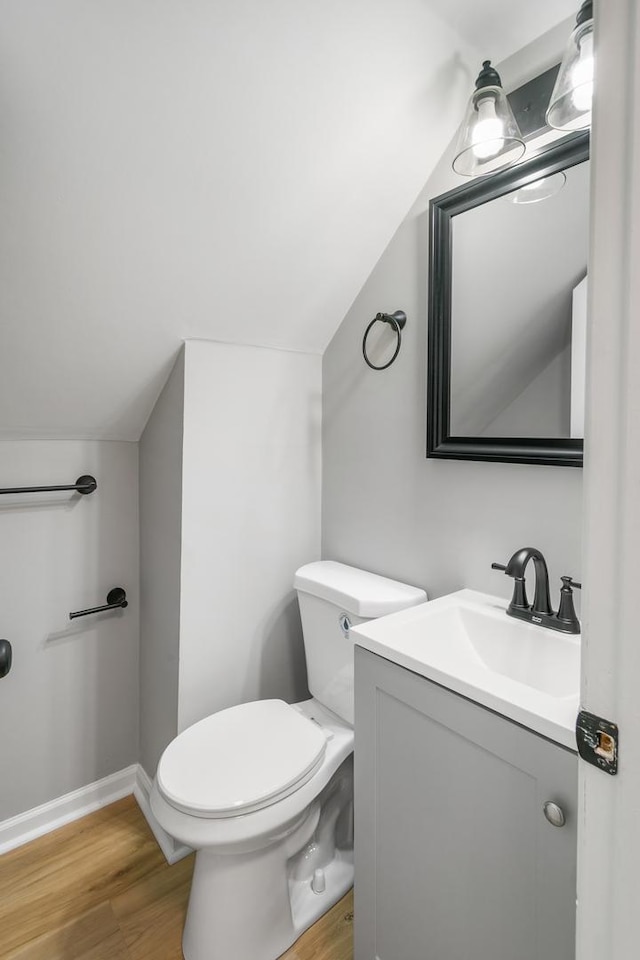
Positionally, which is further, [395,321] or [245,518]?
[245,518]

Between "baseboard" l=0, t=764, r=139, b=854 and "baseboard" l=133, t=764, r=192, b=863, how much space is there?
4cm

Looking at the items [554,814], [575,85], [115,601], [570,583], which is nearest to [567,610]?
[570,583]

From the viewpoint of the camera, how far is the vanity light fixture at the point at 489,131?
1155mm

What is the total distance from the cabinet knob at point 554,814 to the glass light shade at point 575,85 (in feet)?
4.27

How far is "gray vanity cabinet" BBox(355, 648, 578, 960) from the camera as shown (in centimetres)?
77


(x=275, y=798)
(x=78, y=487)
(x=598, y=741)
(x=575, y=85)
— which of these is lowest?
(x=275, y=798)

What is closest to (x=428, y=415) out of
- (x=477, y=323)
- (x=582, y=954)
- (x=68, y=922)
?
(x=477, y=323)

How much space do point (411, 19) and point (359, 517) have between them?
1.32 meters

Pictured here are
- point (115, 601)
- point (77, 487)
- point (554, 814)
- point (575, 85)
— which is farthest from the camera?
point (115, 601)

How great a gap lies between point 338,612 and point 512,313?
0.97 meters

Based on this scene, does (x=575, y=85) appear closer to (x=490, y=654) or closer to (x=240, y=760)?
(x=490, y=654)

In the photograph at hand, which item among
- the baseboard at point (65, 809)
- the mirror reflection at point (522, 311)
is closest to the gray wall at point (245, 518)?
the baseboard at point (65, 809)

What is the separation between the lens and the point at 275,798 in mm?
1173

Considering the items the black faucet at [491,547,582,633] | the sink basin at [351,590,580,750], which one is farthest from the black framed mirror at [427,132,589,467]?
the sink basin at [351,590,580,750]
